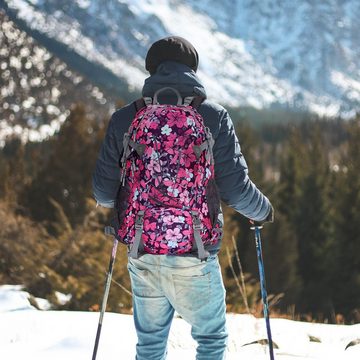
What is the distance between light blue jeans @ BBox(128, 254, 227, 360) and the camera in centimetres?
272

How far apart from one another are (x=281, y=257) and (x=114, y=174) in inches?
834

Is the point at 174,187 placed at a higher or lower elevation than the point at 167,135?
lower

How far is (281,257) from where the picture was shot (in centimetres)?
2348

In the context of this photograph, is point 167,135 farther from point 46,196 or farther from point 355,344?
point 46,196

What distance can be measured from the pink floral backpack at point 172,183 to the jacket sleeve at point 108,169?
0.62ft

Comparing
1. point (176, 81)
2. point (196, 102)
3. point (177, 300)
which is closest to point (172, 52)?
point (176, 81)

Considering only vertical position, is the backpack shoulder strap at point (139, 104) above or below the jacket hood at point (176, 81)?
below

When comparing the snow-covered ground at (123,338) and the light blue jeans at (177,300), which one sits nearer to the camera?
the light blue jeans at (177,300)

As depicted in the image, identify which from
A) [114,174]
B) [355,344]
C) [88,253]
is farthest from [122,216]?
[88,253]

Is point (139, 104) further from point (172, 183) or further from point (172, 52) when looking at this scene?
point (172, 183)

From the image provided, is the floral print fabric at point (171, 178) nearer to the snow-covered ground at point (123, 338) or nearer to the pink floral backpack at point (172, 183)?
the pink floral backpack at point (172, 183)

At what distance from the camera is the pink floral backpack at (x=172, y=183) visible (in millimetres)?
2654

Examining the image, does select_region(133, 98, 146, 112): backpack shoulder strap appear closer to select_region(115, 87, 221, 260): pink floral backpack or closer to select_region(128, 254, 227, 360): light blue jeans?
select_region(115, 87, 221, 260): pink floral backpack

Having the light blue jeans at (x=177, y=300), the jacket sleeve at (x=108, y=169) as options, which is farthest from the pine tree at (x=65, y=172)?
the light blue jeans at (x=177, y=300)
